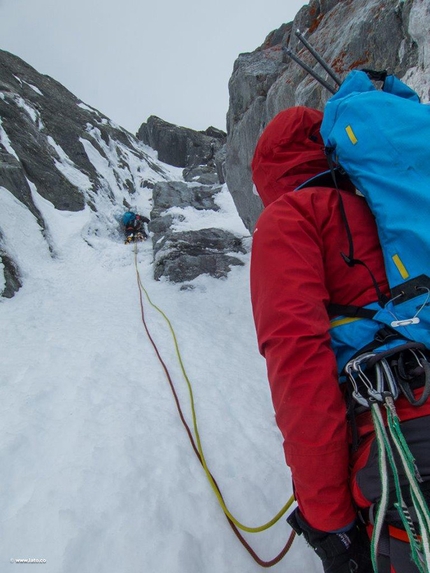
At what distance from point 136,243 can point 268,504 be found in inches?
442

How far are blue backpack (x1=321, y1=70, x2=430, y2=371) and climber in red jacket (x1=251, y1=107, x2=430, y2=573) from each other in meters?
0.11

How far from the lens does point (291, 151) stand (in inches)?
71.7

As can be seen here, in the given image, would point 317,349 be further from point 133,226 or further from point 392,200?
point 133,226

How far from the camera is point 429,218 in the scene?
1217mm

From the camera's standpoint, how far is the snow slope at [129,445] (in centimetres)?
228

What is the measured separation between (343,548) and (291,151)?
1919mm

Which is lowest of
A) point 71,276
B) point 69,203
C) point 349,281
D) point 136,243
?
point 349,281

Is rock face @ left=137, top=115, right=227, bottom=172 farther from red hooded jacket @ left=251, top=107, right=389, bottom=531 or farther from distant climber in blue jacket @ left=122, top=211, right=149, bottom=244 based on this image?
red hooded jacket @ left=251, top=107, right=389, bottom=531

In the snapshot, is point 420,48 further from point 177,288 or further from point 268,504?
point 177,288

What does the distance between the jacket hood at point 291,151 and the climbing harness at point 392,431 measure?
39.6 inches

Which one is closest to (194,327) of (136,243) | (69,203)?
(136,243)

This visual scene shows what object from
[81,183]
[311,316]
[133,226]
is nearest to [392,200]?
[311,316]

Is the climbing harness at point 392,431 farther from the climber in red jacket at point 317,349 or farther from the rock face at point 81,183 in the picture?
the rock face at point 81,183

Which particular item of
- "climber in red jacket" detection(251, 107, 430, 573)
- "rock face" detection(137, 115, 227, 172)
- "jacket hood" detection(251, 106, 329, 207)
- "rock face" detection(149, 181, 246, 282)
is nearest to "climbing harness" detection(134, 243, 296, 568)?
"climber in red jacket" detection(251, 107, 430, 573)
